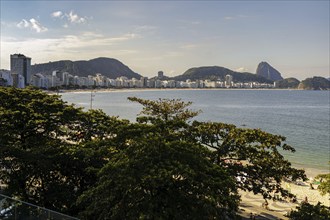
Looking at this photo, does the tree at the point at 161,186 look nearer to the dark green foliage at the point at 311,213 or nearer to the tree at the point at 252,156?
the dark green foliage at the point at 311,213

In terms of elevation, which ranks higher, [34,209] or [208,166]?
[208,166]

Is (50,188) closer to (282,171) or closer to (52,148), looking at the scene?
(52,148)

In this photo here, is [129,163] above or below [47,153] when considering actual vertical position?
above

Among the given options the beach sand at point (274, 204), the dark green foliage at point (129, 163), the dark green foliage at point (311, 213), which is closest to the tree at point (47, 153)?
the dark green foliage at point (129, 163)

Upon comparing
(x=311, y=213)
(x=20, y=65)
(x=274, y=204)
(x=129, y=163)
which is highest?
(x=20, y=65)

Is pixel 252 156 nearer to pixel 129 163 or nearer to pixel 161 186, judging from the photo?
pixel 161 186

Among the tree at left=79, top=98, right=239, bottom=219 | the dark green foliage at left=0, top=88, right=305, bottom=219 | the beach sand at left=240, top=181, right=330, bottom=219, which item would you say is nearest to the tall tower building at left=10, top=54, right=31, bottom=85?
the beach sand at left=240, top=181, right=330, bottom=219

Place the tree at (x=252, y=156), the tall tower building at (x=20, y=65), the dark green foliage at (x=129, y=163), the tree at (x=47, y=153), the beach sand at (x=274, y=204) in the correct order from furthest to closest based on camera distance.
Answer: the tall tower building at (x=20, y=65)
the beach sand at (x=274, y=204)
the tree at (x=252, y=156)
the tree at (x=47, y=153)
the dark green foliage at (x=129, y=163)

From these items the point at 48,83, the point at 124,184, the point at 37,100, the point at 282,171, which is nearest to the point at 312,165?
the point at 282,171

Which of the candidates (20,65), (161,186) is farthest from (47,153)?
(20,65)

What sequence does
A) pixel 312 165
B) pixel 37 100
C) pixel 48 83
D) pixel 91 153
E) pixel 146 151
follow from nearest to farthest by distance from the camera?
pixel 146 151, pixel 91 153, pixel 37 100, pixel 312 165, pixel 48 83

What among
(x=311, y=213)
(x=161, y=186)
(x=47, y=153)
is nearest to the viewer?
(x=161, y=186)
